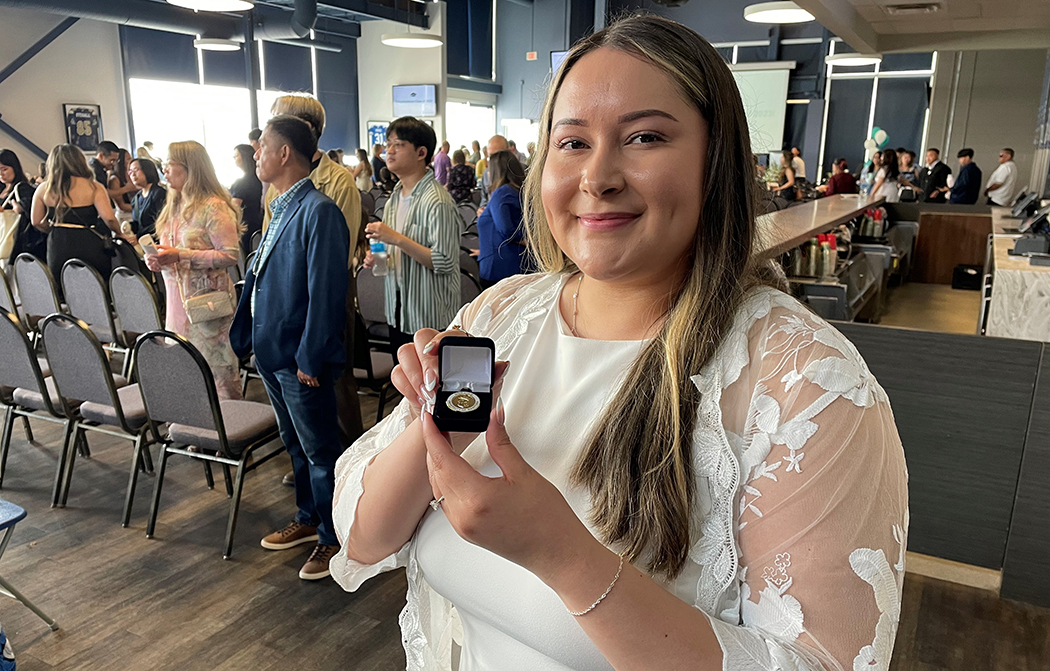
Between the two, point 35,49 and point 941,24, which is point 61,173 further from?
point 941,24

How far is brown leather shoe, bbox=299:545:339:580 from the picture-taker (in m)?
2.87

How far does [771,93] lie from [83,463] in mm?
15642

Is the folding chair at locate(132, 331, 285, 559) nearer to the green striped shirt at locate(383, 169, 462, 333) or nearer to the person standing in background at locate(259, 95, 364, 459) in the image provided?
the person standing in background at locate(259, 95, 364, 459)

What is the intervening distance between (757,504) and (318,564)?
2.47 m

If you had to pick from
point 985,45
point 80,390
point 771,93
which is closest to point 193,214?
point 80,390

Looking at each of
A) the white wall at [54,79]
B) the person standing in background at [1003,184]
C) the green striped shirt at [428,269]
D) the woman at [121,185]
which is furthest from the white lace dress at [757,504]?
the white wall at [54,79]

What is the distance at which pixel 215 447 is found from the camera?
2969 mm

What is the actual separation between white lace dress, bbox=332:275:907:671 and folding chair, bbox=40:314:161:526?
253 centimetres

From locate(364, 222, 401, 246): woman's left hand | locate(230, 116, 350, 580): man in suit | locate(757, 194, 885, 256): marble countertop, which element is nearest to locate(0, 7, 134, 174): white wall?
locate(364, 222, 401, 246): woman's left hand

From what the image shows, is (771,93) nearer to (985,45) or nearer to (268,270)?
(985,45)

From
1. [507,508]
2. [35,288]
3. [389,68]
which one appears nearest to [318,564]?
[507,508]

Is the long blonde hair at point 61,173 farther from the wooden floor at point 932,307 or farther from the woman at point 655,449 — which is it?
the wooden floor at point 932,307

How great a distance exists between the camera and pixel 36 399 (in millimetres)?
3457

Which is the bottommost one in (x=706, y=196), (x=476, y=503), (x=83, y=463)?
(x=83, y=463)
